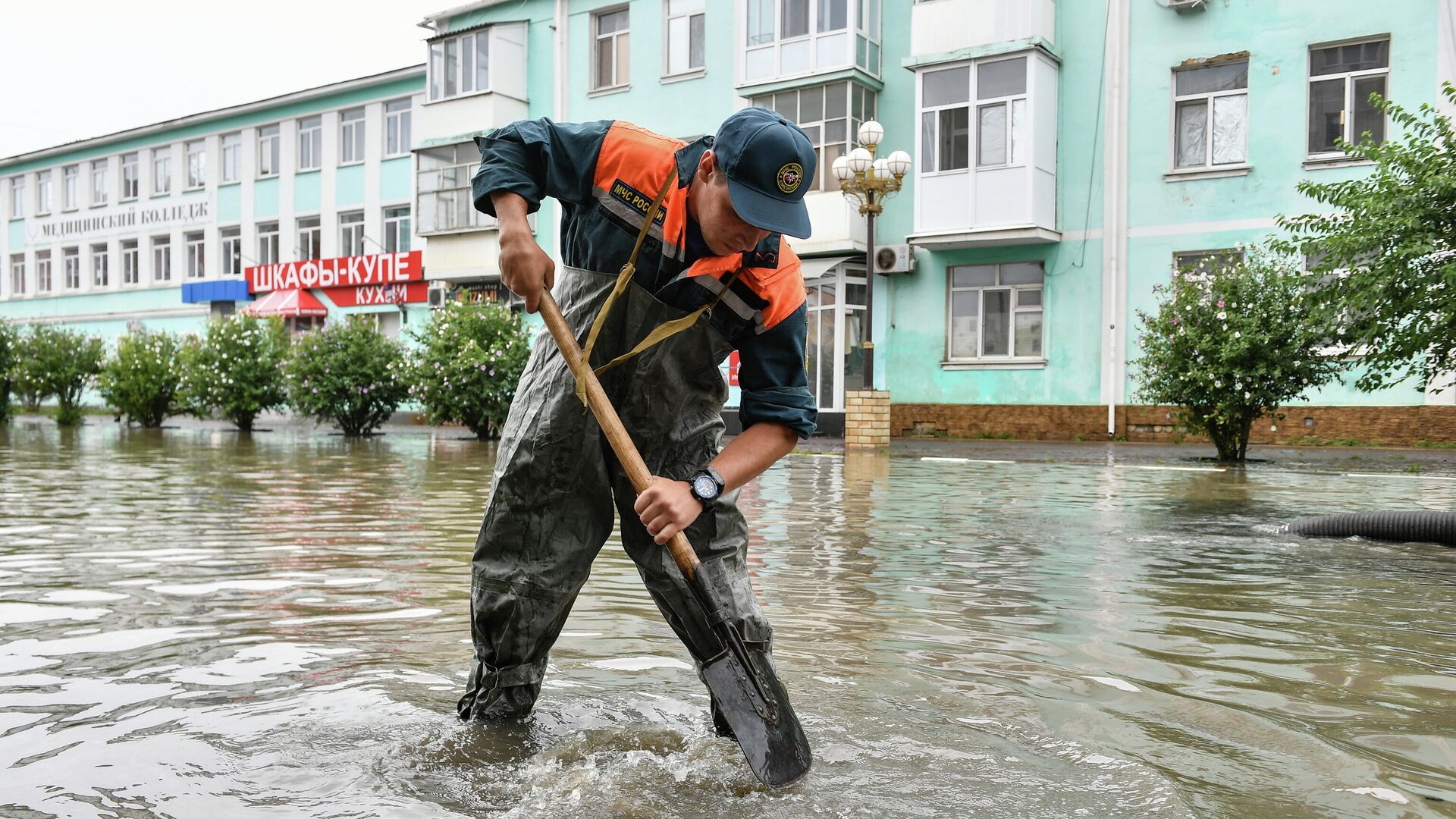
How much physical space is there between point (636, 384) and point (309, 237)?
3343cm

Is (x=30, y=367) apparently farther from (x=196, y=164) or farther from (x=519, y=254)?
(x=519, y=254)

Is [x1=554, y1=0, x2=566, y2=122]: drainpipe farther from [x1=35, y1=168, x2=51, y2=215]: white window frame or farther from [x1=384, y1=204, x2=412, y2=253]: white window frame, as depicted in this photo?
[x1=35, y1=168, x2=51, y2=215]: white window frame

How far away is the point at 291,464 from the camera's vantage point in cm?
1356

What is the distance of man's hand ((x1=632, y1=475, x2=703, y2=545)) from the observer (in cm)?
301

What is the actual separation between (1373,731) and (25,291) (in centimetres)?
4898

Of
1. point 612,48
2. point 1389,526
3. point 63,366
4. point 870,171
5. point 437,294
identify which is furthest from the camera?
point 437,294

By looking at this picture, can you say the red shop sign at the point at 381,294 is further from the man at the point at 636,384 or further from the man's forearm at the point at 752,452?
the man's forearm at the point at 752,452

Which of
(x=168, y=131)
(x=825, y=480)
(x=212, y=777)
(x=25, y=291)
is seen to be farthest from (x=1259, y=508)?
(x=25, y=291)

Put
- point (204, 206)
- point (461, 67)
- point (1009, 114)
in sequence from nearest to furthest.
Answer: point (1009, 114), point (461, 67), point (204, 206)

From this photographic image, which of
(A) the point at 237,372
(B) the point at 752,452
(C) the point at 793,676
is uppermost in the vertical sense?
(A) the point at 237,372

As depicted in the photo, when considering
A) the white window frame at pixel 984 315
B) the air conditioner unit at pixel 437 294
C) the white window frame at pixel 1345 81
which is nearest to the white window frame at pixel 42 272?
the air conditioner unit at pixel 437 294

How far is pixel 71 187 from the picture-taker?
41344 millimetres

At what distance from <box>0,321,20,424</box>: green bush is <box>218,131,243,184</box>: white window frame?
36.4 ft

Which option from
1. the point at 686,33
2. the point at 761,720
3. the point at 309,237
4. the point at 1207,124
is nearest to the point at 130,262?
the point at 309,237
